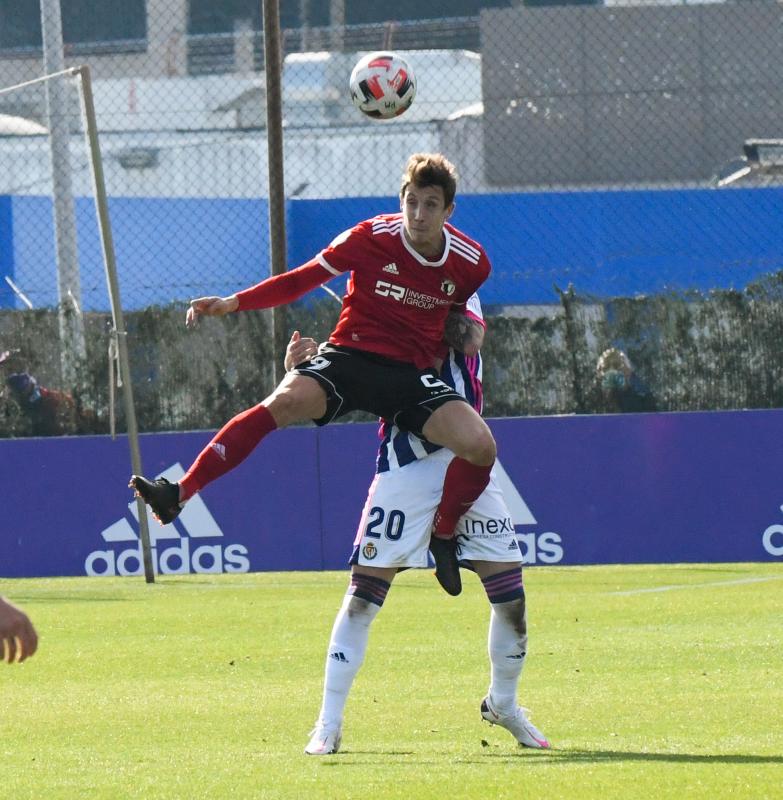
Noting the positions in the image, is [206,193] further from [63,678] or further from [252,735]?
[252,735]

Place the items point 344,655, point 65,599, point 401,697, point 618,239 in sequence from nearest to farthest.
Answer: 1. point 344,655
2. point 401,697
3. point 65,599
4. point 618,239

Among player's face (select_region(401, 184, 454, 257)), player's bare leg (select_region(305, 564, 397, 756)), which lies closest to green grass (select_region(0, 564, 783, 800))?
player's bare leg (select_region(305, 564, 397, 756))

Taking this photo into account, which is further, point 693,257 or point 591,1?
point 591,1

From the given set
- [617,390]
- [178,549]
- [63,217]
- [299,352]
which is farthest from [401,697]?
[63,217]

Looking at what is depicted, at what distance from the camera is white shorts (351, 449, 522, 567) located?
664 cm

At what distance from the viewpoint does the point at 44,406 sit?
1552 cm

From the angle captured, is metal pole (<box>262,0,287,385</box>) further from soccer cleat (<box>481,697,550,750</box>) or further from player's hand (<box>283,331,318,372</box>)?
soccer cleat (<box>481,697,550,750</box>)

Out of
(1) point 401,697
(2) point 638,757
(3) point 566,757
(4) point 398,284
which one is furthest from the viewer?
(1) point 401,697

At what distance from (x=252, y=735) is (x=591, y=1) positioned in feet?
98.6

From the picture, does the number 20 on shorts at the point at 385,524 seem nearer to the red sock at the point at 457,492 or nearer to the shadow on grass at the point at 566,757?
the red sock at the point at 457,492

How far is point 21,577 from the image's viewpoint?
1430 cm

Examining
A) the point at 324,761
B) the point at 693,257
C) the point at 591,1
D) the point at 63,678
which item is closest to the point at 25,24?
the point at 591,1

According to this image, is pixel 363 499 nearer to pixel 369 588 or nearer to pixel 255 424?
pixel 255 424

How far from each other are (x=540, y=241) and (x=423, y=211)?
935 cm
